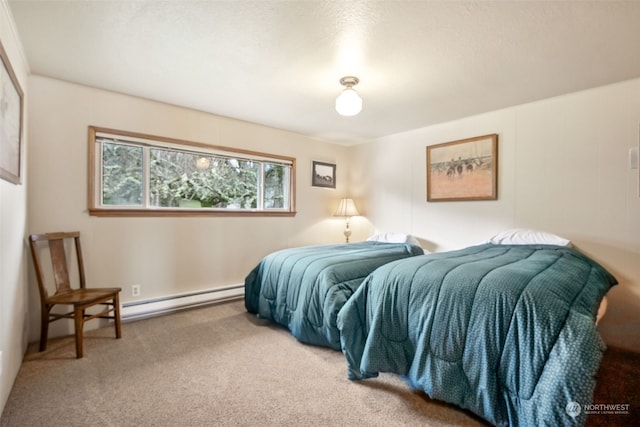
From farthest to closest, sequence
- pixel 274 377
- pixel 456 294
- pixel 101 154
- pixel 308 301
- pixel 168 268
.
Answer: pixel 168 268 → pixel 101 154 → pixel 308 301 → pixel 274 377 → pixel 456 294

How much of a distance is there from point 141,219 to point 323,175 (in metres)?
2.50

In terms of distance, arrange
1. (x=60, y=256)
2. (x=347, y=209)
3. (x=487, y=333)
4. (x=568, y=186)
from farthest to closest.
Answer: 1. (x=347, y=209)
2. (x=568, y=186)
3. (x=60, y=256)
4. (x=487, y=333)

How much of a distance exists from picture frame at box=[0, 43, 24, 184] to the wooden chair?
0.64 metres

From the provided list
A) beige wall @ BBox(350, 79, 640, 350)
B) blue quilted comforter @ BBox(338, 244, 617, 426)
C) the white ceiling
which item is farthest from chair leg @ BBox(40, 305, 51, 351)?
beige wall @ BBox(350, 79, 640, 350)

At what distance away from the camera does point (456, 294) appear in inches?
63.3

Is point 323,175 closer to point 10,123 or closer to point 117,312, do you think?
point 117,312

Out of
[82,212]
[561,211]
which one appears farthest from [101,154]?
[561,211]

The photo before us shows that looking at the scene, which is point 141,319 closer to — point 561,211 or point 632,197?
point 561,211

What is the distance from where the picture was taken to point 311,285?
2.41 m

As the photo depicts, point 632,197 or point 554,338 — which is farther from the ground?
point 632,197

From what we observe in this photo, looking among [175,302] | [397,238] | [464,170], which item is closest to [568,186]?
[464,170]

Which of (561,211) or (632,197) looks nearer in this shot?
(632,197)

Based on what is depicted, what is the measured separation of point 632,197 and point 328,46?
2793mm

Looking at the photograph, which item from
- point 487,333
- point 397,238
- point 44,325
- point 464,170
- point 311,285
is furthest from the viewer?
point 397,238
